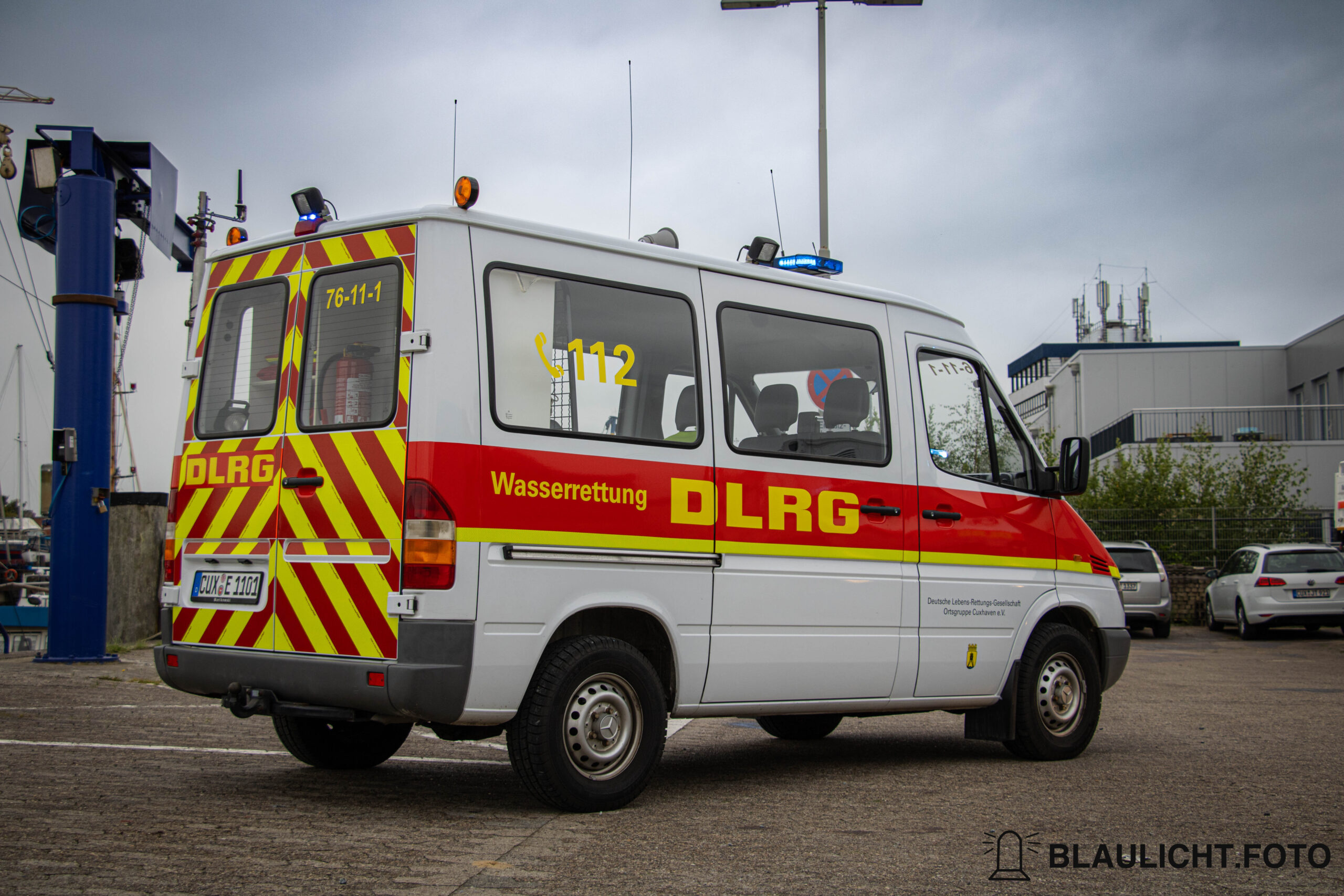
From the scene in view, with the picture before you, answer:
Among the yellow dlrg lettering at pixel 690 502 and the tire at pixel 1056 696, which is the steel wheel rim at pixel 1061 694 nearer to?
the tire at pixel 1056 696

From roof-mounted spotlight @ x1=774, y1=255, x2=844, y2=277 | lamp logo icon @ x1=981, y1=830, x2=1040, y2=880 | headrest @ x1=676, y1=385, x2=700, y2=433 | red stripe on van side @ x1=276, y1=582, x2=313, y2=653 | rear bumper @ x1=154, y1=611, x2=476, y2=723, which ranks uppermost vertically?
roof-mounted spotlight @ x1=774, y1=255, x2=844, y2=277

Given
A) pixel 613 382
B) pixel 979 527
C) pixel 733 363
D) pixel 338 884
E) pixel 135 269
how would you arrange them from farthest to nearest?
1. pixel 135 269
2. pixel 979 527
3. pixel 733 363
4. pixel 613 382
5. pixel 338 884

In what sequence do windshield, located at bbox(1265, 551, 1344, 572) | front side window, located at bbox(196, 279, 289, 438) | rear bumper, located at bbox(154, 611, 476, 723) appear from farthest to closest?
windshield, located at bbox(1265, 551, 1344, 572)
front side window, located at bbox(196, 279, 289, 438)
rear bumper, located at bbox(154, 611, 476, 723)

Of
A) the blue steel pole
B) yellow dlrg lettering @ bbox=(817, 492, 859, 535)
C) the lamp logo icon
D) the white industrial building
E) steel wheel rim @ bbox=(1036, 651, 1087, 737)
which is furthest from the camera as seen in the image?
the white industrial building

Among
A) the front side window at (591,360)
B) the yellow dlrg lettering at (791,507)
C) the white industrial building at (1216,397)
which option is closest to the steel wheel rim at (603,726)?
the front side window at (591,360)

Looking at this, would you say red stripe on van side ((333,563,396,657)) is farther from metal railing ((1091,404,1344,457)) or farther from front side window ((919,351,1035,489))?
metal railing ((1091,404,1344,457))

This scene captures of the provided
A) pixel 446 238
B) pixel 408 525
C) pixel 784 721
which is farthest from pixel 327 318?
pixel 784 721

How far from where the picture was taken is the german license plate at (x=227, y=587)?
19.4 ft

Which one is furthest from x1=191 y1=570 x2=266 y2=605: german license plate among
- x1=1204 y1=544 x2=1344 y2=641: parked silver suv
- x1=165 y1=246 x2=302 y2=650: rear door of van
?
x1=1204 y1=544 x2=1344 y2=641: parked silver suv

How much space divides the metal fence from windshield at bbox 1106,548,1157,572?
18.4 feet

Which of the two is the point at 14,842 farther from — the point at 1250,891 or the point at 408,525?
the point at 1250,891

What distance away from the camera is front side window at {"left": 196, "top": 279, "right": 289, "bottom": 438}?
19.9 ft

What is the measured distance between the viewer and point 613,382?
604 cm

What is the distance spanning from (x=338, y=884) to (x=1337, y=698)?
10634 millimetres
